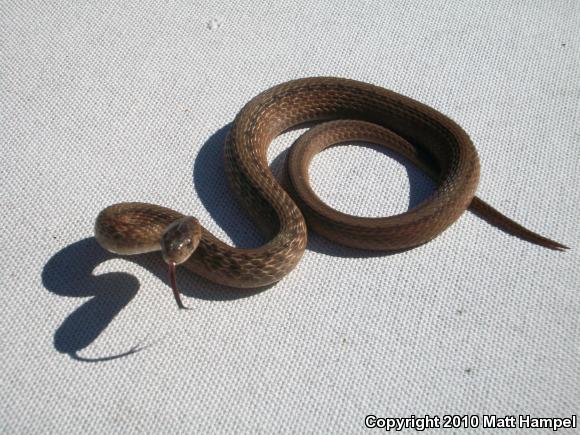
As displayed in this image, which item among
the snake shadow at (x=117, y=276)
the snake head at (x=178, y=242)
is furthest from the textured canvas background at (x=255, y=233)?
the snake head at (x=178, y=242)

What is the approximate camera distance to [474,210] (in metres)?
2.43

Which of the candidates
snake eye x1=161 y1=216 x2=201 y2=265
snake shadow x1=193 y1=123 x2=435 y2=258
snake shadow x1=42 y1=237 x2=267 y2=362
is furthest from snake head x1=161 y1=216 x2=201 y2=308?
snake shadow x1=193 y1=123 x2=435 y2=258

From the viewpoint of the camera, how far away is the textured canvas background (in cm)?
190

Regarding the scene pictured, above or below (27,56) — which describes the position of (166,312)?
below

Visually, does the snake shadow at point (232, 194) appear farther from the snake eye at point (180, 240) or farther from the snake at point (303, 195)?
the snake eye at point (180, 240)

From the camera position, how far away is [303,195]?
2281 millimetres

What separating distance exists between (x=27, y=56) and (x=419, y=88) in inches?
82.2

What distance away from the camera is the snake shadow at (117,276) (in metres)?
1.99

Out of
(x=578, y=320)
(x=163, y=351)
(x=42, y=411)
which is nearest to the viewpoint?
(x=42, y=411)

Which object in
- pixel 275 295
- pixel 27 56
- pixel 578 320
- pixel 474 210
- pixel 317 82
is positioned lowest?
pixel 578 320

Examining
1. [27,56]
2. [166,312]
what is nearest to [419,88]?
[166,312]

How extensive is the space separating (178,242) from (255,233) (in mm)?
524

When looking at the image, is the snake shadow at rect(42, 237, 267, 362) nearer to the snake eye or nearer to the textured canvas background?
the textured canvas background

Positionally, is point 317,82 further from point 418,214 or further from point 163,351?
point 163,351
